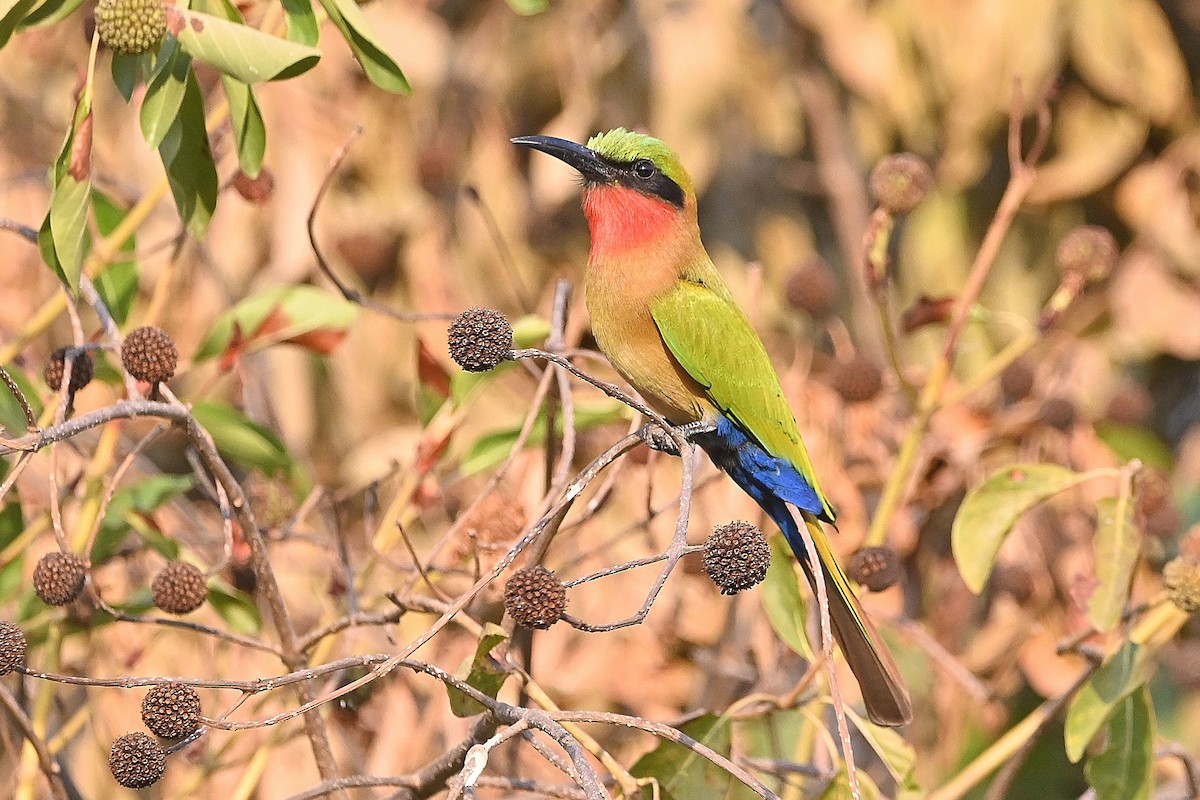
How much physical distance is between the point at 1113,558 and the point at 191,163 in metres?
1.59

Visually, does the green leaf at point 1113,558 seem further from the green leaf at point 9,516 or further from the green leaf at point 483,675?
the green leaf at point 9,516

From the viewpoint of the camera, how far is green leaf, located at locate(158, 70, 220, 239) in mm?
1911

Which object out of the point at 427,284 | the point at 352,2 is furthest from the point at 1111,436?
the point at 352,2

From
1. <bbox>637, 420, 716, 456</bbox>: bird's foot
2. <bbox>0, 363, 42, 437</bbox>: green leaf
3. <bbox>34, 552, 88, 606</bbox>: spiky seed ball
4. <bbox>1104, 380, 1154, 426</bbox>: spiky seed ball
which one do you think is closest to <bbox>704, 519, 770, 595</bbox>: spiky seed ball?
<bbox>637, 420, 716, 456</bbox>: bird's foot

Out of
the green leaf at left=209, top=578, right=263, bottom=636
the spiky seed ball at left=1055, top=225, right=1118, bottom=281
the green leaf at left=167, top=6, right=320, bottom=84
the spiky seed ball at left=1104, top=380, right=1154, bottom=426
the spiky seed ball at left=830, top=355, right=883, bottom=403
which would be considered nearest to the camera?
the green leaf at left=167, top=6, right=320, bottom=84

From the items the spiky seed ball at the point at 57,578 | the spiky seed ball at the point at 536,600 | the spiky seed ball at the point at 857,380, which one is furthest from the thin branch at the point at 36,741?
the spiky seed ball at the point at 857,380

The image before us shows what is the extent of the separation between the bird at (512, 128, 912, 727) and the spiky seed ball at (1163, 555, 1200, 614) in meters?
0.64

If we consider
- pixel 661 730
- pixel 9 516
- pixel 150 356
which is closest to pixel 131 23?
pixel 150 356

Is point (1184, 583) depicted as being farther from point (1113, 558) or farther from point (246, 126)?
point (246, 126)

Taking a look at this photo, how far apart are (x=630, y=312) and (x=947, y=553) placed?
127 centimetres

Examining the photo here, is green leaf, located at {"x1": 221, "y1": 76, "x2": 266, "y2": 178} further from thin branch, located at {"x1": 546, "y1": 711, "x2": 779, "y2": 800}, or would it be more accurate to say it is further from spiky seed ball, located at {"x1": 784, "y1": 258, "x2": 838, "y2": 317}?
spiky seed ball, located at {"x1": 784, "y1": 258, "x2": 838, "y2": 317}

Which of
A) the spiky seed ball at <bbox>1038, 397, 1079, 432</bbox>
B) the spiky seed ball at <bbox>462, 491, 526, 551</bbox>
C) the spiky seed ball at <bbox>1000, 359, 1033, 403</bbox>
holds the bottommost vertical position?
the spiky seed ball at <bbox>1000, 359, 1033, 403</bbox>

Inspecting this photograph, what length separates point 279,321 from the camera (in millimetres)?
2547

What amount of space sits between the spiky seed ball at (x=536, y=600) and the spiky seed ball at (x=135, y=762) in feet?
1.44
